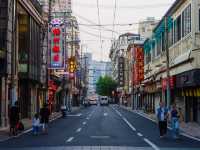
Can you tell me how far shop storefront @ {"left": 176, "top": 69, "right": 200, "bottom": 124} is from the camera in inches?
1562

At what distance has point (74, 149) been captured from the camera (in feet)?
68.6

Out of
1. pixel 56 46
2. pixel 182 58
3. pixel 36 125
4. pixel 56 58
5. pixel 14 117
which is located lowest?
pixel 36 125

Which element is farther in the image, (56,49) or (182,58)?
(56,49)

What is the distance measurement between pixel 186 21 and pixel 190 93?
216 inches

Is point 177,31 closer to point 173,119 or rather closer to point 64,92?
point 173,119

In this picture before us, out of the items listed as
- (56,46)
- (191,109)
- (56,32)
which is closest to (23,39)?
(56,32)

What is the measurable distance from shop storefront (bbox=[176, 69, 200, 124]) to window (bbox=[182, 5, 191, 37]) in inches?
128

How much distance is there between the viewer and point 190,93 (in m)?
43.3

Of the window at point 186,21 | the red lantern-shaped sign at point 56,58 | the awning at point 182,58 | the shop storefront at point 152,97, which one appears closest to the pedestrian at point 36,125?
the awning at point 182,58

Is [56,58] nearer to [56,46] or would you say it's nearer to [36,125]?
[56,46]

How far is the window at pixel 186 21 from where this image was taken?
1698 inches

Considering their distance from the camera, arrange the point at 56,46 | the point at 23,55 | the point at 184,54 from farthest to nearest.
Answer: the point at 56,46, the point at 23,55, the point at 184,54

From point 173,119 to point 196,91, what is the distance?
1270cm

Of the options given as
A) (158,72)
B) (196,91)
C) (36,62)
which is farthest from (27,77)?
(158,72)
